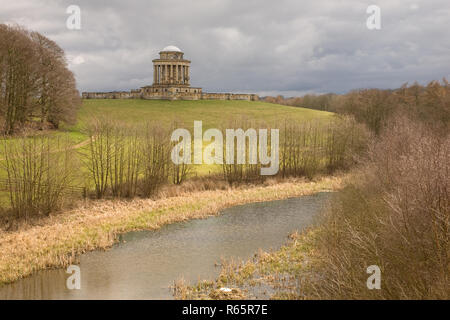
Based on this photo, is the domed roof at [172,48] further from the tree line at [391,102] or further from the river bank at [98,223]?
the river bank at [98,223]

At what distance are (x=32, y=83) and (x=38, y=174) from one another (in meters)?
22.0

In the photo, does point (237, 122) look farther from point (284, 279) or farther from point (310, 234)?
point (284, 279)

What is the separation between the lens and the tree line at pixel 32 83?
38.6 m

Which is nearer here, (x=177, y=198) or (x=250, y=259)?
(x=250, y=259)

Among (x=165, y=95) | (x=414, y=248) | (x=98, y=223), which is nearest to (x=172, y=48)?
(x=165, y=95)

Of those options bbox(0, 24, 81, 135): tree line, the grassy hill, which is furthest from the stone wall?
bbox(0, 24, 81, 135): tree line

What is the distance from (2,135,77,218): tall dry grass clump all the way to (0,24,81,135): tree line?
12.8 metres

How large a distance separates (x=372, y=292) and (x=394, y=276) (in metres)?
0.82

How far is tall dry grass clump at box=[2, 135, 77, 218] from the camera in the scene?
915 inches

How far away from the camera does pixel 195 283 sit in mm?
16047

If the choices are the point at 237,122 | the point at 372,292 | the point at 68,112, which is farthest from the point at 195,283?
the point at 68,112

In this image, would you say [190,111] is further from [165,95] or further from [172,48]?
[172,48]

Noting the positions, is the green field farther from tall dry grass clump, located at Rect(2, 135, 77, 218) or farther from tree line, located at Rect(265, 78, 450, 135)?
tall dry grass clump, located at Rect(2, 135, 77, 218)
